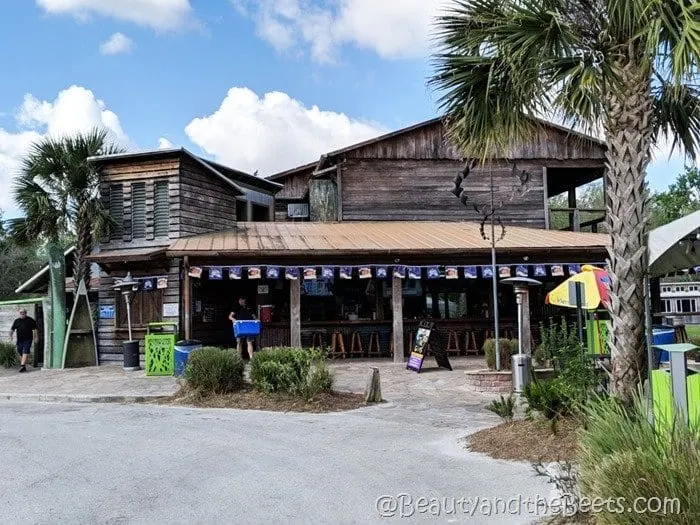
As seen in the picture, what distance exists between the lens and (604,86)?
7223mm

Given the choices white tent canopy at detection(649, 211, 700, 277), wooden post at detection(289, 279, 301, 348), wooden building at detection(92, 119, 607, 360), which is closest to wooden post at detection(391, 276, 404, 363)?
wooden building at detection(92, 119, 607, 360)

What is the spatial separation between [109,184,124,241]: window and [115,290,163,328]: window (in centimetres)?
179

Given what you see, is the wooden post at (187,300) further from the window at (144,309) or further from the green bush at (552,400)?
the green bush at (552,400)

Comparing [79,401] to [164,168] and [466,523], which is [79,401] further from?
[466,523]

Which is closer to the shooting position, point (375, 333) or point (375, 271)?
point (375, 271)

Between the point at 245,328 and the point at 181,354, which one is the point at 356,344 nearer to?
the point at 245,328

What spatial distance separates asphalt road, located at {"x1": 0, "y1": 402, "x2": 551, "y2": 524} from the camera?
524 centimetres

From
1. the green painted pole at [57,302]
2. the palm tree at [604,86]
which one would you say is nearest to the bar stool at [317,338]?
the green painted pole at [57,302]

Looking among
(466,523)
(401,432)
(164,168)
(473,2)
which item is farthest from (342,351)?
(466,523)

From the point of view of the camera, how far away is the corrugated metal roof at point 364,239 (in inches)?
648

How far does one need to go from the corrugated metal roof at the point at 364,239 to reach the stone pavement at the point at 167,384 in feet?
9.70

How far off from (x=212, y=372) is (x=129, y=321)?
251 inches

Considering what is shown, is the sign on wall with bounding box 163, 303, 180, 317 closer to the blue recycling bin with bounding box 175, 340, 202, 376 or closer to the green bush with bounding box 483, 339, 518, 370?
the blue recycling bin with bounding box 175, 340, 202, 376

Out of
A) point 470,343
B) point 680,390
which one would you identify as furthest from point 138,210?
point 680,390
